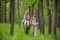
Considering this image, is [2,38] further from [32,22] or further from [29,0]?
[29,0]

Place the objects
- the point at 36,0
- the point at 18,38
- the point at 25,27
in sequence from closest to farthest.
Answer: the point at 18,38
the point at 25,27
the point at 36,0

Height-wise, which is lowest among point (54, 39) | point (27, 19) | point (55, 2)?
point (54, 39)

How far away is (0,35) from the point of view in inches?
305

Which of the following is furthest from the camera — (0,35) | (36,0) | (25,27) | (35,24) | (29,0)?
(29,0)

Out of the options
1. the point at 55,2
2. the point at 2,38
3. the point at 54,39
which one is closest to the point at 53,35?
the point at 54,39

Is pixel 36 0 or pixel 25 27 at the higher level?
Result: pixel 36 0

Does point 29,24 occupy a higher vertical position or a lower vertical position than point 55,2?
lower

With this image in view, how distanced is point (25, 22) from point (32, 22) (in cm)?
91

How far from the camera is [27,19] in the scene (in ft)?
52.2

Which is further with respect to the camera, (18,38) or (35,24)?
(35,24)

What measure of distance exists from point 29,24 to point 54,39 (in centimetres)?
443

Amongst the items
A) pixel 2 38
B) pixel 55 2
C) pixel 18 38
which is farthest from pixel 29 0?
pixel 2 38

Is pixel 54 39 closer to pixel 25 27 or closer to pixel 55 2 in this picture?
pixel 55 2

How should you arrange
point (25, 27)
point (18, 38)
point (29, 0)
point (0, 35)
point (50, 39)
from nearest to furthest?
point (0, 35) → point (18, 38) → point (50, 39) → point (25, 27) → point (29, 0)
